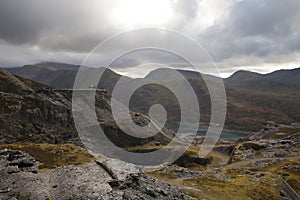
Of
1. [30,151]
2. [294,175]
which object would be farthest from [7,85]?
[294,175]

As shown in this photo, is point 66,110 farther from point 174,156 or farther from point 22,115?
Answer: point 174,156

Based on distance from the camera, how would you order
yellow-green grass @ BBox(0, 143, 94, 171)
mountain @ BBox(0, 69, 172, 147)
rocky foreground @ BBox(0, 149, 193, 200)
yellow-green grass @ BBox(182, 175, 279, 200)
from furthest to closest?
mountain @ BBox(0, 69, 172, 147) → yellow-green grass @ BBox(0, 143, 94, 171) → yellow-green grass @ BBox(182, 175, 279, 200) → rocky foreground @ BBox(0, 149, 193, 200)

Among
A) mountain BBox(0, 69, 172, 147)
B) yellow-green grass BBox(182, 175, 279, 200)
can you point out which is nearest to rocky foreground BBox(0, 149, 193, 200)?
yellow-green grass BBox(182, 175, 279, 200)

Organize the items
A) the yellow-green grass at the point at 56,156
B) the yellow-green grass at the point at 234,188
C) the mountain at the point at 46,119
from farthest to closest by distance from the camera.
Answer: the mountain at the point at 46,119 → the yellow-green grass at the point at 56,156 → the yellow-green grass at the point at 234,188

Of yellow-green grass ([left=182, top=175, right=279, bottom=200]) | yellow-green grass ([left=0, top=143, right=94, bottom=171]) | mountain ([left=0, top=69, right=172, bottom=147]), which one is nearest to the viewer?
yellow-green grass ([left=182, top=175, right=279, bottom=200])

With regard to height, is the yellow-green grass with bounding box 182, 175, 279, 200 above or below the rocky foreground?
below

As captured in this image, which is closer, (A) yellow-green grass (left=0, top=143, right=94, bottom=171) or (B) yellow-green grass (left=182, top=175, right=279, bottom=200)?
(B) yellow-green grass (left=182, top=175, right=279, bottom=200)

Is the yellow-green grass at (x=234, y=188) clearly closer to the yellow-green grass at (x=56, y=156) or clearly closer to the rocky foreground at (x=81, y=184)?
the rocky foreground at (x=81, y=184)

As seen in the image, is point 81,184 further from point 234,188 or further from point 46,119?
point 46,119

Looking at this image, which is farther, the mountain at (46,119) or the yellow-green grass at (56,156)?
the mountain at (46,119)

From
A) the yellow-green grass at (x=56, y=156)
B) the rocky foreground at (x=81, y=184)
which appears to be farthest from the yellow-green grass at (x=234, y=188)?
the yellow-green grass at (x=56, y=156)

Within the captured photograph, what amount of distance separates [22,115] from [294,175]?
98684 mm

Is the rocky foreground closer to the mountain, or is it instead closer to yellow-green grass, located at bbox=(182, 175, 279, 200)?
yellow-green grass, located at bbox=(182, 175, 279, 200)

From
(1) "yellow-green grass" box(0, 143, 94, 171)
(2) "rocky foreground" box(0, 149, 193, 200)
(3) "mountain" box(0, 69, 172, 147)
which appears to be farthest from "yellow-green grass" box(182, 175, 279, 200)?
(3) "mountain" box(0, 69, 172, 147)
